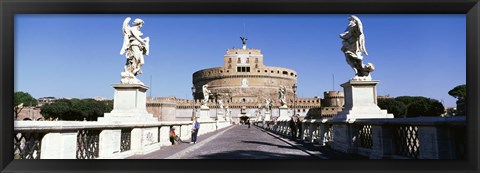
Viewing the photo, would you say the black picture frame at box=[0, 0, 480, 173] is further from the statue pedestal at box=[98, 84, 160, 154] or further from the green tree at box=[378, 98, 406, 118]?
the green tree at box=[378, 98, 406, 118]

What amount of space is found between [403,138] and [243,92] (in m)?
92.9

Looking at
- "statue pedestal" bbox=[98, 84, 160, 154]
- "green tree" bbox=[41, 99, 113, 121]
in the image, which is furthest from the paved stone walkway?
"green tree" bbox=[41, 99, 113, 121]

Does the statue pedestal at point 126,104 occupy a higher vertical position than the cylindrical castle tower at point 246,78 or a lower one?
lower

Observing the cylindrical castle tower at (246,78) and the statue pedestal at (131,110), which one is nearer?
the statue pedestal at (131,110)

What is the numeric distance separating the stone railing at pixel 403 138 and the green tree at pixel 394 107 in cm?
6534

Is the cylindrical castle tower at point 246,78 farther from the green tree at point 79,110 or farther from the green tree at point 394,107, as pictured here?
the green tree at point 79,110

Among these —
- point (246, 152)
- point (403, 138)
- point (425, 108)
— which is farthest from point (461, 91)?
point (425, 108)

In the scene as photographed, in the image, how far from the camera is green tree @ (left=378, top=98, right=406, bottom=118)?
70.5 metres

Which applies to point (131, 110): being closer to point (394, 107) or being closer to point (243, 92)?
point (394, 107)

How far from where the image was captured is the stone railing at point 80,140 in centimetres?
459

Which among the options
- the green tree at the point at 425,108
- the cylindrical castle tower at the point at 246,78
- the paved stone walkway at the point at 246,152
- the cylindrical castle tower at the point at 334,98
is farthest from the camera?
the cylindrical castle tower at the point at 246,78

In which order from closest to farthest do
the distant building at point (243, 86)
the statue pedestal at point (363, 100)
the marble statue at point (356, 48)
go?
1. the statue pedestal at point (363, 100)
2. the marble statue at point (356, 48)
3. the distant building at point (243, 86)
